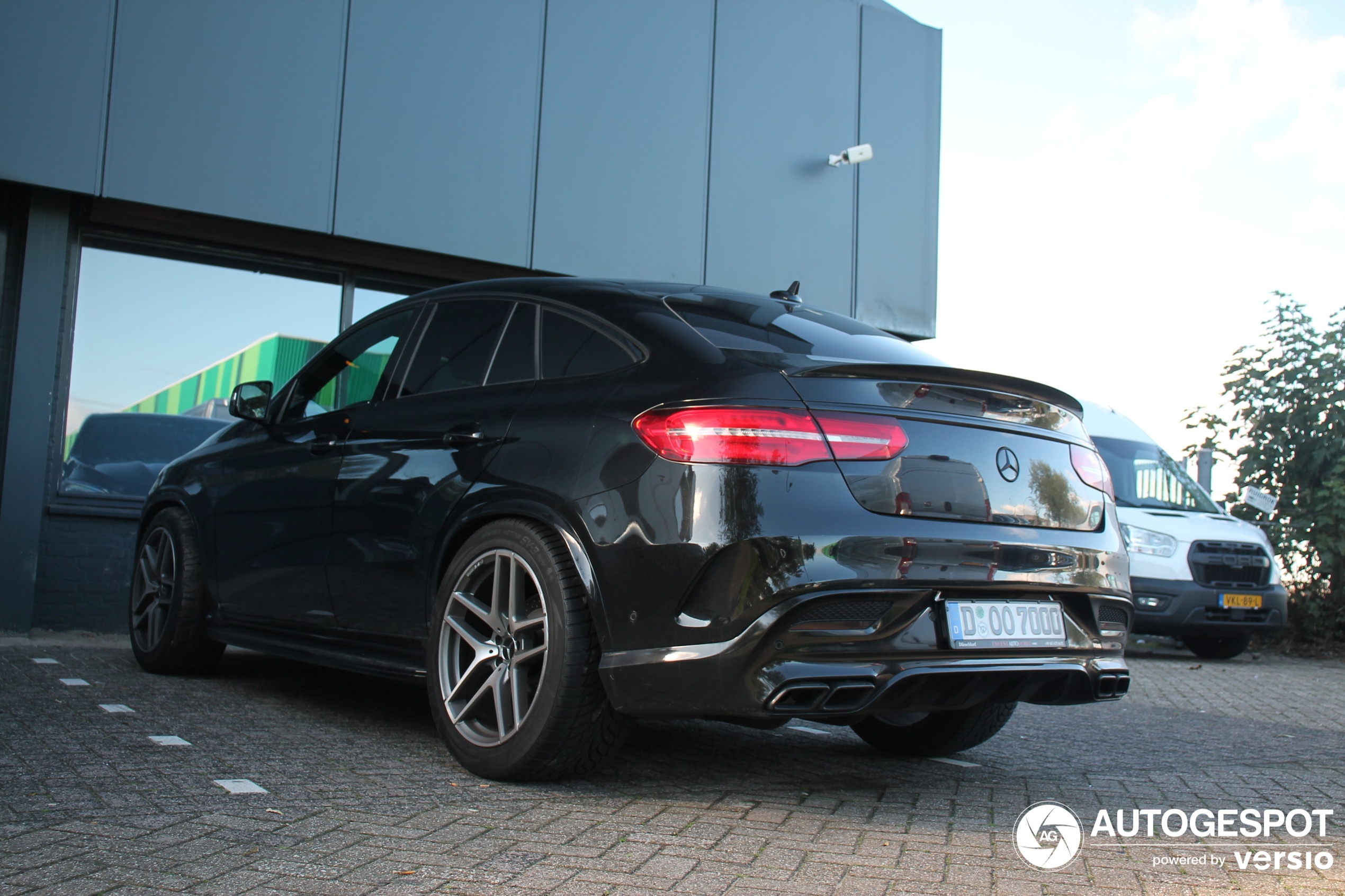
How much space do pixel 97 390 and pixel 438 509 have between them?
5.51 metres

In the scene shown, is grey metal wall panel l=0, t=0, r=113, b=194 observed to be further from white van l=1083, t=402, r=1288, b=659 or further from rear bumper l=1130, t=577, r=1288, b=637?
rear bumper l=1130, t=577, r=1288, b=637

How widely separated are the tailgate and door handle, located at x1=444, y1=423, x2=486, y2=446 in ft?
3.68

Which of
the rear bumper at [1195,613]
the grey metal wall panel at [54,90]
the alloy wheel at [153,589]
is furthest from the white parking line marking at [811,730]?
the rear bumper at [1195,613]

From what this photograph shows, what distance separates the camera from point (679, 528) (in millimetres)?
3096

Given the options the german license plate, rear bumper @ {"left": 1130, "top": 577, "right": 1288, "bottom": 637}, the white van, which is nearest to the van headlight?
the white van

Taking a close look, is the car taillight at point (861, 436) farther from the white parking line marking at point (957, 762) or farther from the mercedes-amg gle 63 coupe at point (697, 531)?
the white parking line marking at point (957, 762)

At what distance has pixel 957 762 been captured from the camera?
14.7ft

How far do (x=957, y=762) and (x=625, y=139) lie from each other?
679 cm

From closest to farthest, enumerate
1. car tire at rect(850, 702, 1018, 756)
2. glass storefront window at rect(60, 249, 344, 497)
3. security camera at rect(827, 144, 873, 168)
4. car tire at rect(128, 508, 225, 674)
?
car tire at rect(850, 702, 1018, 756) → car tire at rect(128, 508, 225, 674) → glass storefront window at rect(60, 249, 344, 497) → security camera at rect(827, 144, 873, 168)

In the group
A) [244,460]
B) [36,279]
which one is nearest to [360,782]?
[244,460]

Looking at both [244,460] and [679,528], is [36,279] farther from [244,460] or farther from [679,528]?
Result: [679,528]

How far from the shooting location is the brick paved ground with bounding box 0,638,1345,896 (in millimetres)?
2656

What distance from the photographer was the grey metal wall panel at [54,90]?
7.18m

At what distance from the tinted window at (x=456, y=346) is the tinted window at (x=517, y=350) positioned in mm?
45
